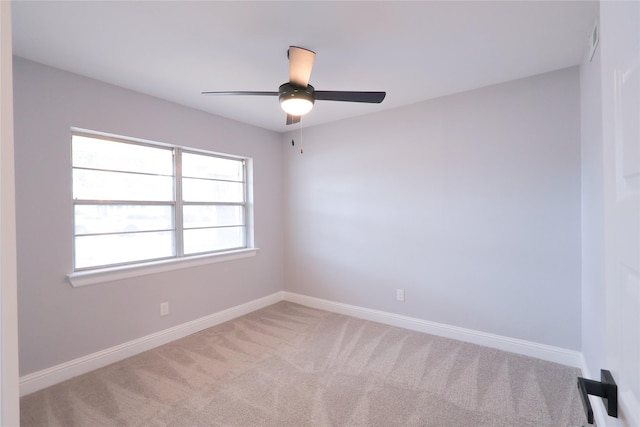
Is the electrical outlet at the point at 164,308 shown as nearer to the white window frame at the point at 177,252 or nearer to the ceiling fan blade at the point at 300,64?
the white window frame at the point at 177,252

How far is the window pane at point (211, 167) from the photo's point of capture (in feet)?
10.9

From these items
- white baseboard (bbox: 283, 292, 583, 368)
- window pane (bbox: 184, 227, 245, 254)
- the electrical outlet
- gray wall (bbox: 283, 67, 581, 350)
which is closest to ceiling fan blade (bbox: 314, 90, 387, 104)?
gray wall (bbox: 283, 67, 581, 350)

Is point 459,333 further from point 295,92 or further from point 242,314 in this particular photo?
point 295,92

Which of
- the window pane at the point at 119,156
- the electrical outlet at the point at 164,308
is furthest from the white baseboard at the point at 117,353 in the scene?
the window pane at the point at 119,156

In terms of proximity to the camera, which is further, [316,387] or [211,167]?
[211,167]

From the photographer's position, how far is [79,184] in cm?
250

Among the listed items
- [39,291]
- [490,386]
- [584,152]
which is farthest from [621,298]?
[39,291]

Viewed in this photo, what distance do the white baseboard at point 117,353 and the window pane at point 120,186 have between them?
1370mm

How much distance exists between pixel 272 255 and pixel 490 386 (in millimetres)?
2915

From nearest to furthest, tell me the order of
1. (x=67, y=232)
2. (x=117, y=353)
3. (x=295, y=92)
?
(x=295, y=92) < (x=67, y=232) < (x=117, y=353)

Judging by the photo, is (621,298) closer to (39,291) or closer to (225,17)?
(225,17)

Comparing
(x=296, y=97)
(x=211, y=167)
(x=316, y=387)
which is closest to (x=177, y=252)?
(x=211, y=167)

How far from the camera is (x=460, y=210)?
2.93 meters

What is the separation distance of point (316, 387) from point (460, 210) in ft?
6.99
